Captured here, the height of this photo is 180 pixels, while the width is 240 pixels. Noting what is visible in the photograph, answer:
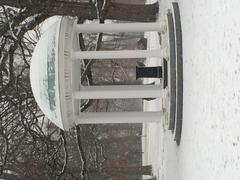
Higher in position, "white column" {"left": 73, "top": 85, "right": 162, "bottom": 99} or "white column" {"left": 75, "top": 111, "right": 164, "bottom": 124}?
"white column" {"left": 73, "top": 85, "right": 162, "bottom": 99}

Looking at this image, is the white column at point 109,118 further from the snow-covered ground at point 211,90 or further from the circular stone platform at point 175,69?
the snow-covered ground at point 211,90

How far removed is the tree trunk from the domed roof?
1855mm

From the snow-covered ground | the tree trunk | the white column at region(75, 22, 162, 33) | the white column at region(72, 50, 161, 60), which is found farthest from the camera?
the tree trunk

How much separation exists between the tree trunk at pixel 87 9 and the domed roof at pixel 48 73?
1.86 metres

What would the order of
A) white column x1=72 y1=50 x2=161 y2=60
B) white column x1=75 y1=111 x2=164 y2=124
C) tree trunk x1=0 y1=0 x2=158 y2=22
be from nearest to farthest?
white column x1=72 y1=50 x2=161 y2=60, white column x1=75 y1=111 x2=164 y2=124, tree trunk x1=0 y1=0 x2=158 y2=22

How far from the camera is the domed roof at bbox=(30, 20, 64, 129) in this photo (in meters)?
4.45

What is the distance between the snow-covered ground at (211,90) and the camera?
2854 mm

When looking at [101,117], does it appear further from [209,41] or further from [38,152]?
[38,152]

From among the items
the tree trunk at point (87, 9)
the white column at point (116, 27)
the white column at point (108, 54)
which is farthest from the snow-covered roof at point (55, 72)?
the tree trunk at point (87, 9)

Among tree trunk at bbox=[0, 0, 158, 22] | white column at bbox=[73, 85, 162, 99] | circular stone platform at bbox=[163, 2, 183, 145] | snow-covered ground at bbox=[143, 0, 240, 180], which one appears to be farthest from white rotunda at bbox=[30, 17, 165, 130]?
tree trunk at bbox=[0, 0, 158, 22]

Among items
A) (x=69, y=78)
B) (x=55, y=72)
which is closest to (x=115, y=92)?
(x=69, y=78)

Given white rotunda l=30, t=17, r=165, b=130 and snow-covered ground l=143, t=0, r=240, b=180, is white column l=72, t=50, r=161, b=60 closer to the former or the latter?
white rotunda l=30, t=17, r=165, b=130

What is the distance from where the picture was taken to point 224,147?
119 inches

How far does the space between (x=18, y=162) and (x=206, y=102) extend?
664cm
